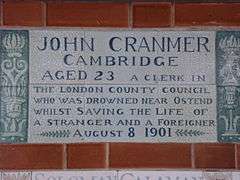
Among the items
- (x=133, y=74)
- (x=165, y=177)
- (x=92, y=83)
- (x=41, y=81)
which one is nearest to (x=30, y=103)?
(x=41, y=81)

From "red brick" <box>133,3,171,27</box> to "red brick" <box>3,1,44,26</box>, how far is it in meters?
0.29

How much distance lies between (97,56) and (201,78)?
322mm

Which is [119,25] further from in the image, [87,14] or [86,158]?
[86,158]

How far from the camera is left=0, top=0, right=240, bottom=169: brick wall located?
6.19ft

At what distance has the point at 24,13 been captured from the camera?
1929mm

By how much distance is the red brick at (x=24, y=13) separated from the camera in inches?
75.9

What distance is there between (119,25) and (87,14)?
0.10 meters

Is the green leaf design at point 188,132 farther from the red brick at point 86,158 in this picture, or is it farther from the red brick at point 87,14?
the red brick at point 87,14

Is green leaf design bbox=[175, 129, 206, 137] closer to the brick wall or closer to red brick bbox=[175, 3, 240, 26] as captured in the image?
the brick wall

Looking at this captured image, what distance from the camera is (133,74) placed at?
6.29 feet

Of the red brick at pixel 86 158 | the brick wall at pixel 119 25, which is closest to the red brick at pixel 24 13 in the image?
the brick wall at pixel 119 25

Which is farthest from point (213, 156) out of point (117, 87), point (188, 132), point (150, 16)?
point (150, 16)

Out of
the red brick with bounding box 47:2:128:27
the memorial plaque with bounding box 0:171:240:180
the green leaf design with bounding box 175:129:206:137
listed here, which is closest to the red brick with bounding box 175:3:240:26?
the red brick with bounding box 47:2:128:27

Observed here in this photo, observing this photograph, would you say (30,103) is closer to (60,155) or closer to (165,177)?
(60,155)
